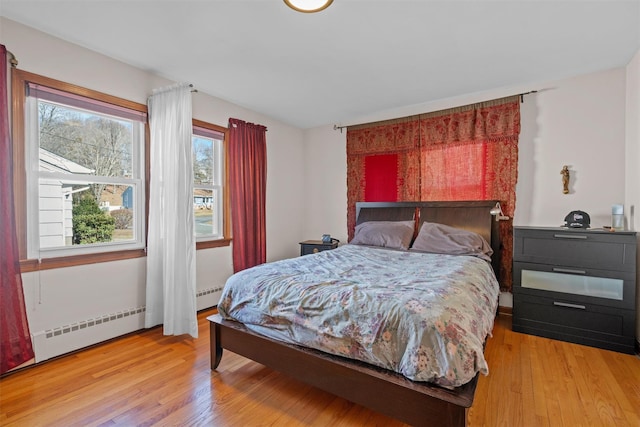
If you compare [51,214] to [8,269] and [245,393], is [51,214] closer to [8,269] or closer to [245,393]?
[8,269]

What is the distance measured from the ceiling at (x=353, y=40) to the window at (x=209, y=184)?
1.80 ft

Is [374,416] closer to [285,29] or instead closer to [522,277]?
[522,277]

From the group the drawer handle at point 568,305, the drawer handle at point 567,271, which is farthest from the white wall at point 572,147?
the drawer handle at point 568,305

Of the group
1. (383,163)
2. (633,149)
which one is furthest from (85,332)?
(633,149)

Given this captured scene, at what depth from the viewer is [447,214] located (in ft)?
11.4

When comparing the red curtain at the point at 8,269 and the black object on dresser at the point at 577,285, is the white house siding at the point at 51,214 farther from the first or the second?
the black object on dresser at the point at 577,285

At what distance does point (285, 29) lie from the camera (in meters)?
2.14

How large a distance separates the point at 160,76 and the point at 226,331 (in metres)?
2.51

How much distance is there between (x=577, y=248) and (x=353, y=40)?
259 cm

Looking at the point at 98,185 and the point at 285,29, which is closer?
the point at 285,29

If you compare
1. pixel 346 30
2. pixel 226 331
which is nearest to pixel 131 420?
pixel 226 331

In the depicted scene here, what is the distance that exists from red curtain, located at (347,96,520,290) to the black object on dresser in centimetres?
40

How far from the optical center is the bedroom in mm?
2238

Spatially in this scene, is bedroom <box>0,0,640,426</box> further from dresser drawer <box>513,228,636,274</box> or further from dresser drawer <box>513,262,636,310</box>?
dresser drawer <box>513,262,636,310</box>
